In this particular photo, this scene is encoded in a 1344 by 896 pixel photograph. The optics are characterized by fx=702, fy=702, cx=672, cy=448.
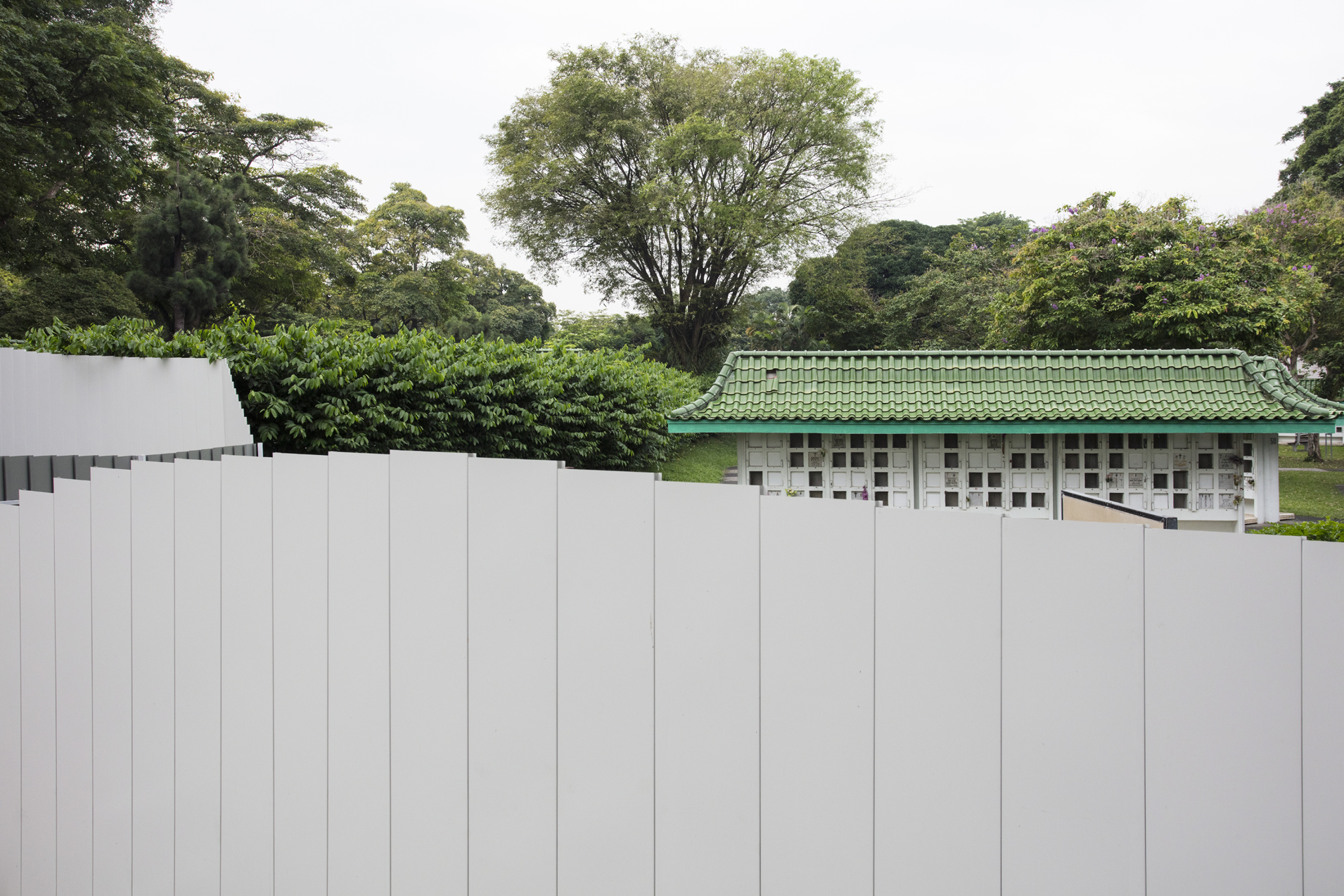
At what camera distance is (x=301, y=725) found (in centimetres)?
184

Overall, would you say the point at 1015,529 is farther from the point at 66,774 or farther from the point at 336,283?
the point at 336,283

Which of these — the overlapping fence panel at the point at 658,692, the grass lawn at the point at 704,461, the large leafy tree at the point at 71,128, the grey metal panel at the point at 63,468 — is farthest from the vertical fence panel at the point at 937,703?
the large leafy tree at the point at 71,128

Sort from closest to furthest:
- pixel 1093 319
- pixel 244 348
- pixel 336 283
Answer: pixel 244 348
pixel 1093 319
pixel 336 283

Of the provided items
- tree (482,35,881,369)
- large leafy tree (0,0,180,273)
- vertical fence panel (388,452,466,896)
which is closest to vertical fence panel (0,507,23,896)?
vertical fence panel (388,452,466,896)

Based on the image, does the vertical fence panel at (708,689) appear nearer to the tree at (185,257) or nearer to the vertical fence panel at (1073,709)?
the vertical fence panel at (1073,709)

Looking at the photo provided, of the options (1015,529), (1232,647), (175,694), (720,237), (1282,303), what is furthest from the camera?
(720,237)

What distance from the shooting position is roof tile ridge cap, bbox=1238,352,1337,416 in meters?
6.29

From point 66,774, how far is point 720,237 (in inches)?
1106

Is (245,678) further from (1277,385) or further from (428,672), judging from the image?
(1277,385)

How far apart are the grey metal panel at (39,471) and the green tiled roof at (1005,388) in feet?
17.1

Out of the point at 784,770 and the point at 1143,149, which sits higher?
the point at 1143,149

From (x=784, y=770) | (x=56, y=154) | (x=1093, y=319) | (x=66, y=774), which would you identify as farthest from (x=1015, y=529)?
(x=56, y=154)

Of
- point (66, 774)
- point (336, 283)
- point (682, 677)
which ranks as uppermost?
point (336, 283)

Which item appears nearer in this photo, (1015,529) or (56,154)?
(1015,529)
